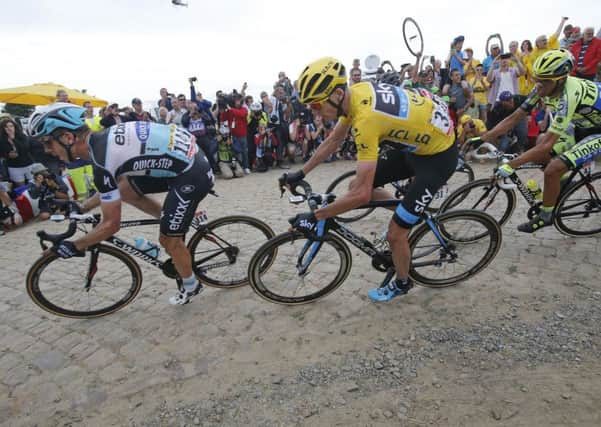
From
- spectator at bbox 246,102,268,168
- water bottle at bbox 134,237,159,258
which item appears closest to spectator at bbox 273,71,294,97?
spectator at bbox 246,102,268,168

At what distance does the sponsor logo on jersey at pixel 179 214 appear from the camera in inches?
129

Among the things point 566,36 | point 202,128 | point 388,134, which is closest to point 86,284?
point 388,134

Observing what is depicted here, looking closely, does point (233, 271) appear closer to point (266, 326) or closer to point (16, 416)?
point (266, 326)

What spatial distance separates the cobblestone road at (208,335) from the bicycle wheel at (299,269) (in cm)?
17

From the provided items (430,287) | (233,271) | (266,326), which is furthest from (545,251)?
(233,271)

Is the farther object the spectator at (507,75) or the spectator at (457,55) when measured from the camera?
the spectator at (457,55)

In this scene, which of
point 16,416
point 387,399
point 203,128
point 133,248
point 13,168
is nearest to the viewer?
point 387,399

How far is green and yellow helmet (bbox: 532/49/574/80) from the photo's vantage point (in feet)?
12.5

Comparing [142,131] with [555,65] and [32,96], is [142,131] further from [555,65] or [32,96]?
[32,96]

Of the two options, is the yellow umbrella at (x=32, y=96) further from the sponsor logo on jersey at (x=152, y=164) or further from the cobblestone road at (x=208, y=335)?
the sponsor logo on jersey at (x=152, y=164)

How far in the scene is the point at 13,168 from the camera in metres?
7.45

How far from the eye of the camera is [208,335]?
336cm

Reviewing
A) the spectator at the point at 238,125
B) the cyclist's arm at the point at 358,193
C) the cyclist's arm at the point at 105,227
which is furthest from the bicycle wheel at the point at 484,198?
the spectator at the point at 238,125

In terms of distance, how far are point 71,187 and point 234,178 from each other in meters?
4.01
